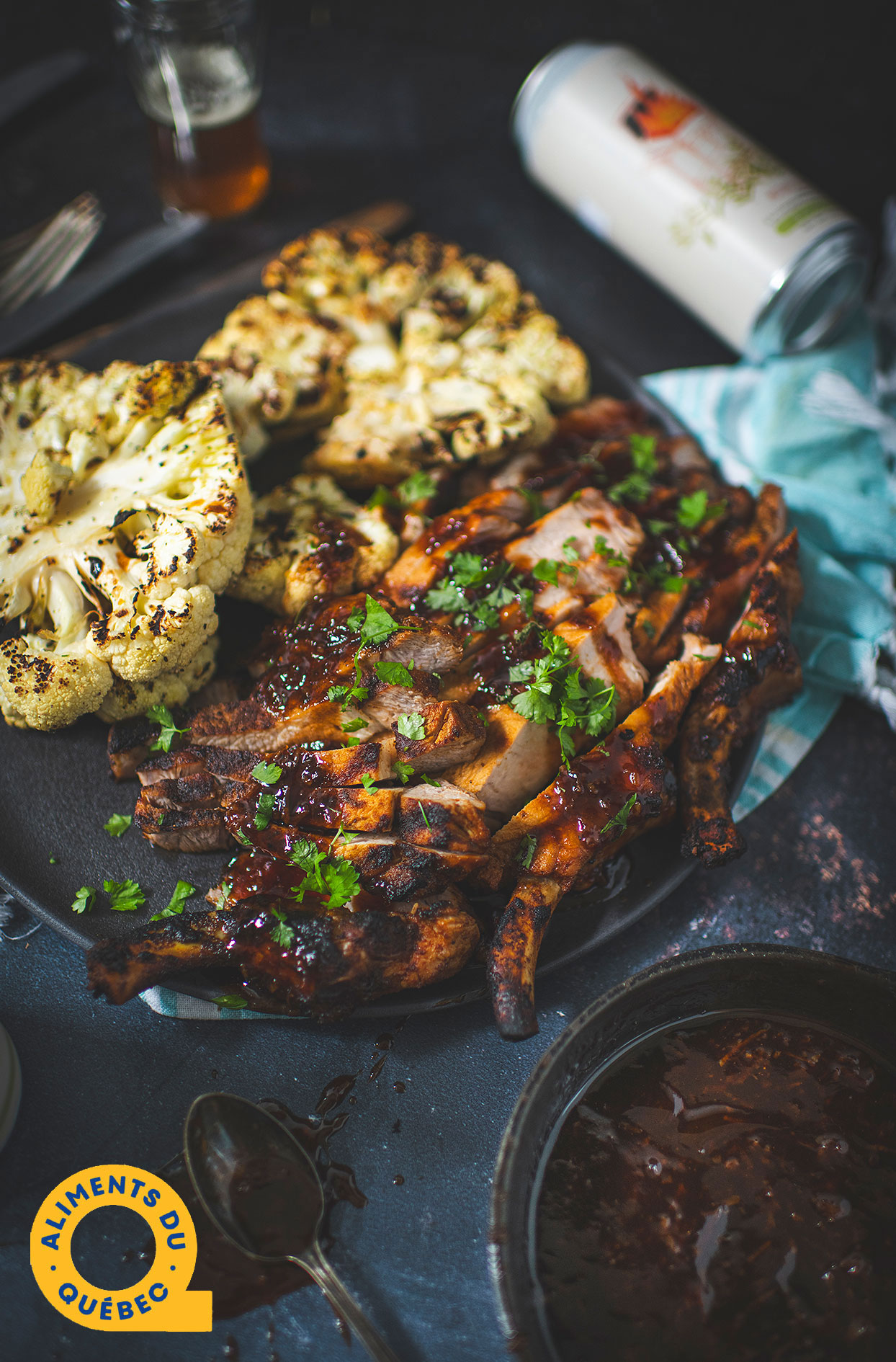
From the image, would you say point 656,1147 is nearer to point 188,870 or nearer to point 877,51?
point 188,870

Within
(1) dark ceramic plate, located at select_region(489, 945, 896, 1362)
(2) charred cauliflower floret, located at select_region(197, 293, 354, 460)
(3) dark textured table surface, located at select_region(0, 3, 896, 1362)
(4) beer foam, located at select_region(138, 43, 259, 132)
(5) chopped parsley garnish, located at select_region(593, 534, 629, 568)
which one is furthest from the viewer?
(4) beer foam, located at select_region(138, 43, 259, 132)

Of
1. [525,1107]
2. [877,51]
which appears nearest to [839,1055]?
[525,1107]

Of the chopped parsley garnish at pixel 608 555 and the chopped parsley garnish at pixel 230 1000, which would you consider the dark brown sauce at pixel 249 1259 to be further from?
the chopped parsley garnish at pixel 608 555

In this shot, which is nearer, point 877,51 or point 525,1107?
point 525,1107

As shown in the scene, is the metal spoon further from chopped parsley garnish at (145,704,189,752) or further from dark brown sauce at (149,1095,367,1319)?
chopped parsley garnish at (145,704,189,752)

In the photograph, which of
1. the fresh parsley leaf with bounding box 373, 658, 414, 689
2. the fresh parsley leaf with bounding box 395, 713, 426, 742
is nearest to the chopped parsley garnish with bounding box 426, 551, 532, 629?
the fresh parsley leaf with bounding box 373, 658, 414, 689

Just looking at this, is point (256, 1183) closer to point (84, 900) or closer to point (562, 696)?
point (84, 900)

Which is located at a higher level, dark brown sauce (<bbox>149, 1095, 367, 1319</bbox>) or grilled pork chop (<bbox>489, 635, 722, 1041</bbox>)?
grilled pork chop (<bbox>489, 635, 722, 1041</bbox>)
